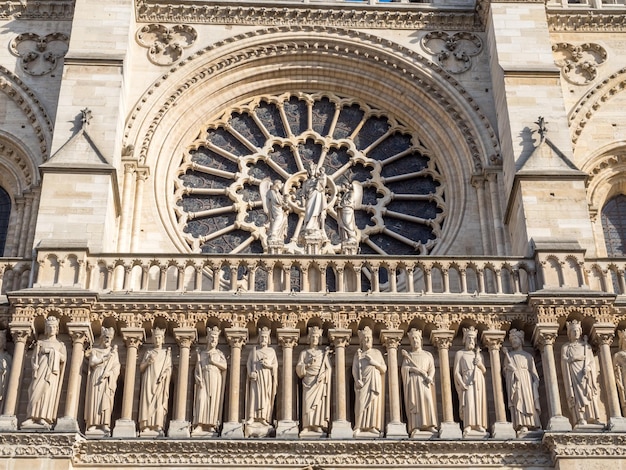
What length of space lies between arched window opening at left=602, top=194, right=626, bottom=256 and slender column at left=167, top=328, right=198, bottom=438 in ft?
21.2

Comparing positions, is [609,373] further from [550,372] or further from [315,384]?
[315,384]

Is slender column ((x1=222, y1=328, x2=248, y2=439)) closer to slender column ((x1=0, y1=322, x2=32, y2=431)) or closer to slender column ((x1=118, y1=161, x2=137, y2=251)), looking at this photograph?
slender column ((x1=0, y1=322, x2=32, y2=431))

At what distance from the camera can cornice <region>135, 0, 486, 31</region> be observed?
19.2 meters

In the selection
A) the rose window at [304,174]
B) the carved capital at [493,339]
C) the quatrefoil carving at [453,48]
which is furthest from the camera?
the quatrefoil carving at [453,48]

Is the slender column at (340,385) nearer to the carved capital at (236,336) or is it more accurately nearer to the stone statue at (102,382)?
the carved capital at (236,336)

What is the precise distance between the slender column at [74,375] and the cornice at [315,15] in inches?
244

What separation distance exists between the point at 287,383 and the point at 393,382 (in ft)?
4.01

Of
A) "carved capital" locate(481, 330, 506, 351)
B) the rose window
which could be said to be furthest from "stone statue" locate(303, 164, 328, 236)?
"carved capital" locate(481, 330, 506, 351)

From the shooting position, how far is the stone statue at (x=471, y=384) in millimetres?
14383

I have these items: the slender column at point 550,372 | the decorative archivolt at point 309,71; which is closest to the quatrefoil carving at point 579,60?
the decorative archivolt at point 309,71

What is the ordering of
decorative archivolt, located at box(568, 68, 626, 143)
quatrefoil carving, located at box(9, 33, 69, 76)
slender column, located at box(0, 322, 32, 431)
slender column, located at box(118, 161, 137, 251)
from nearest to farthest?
slender column, located at box(0, 322, 32, 431), slender column, located at box(118, 161, 137, 251), decorative archivolt, located at box(568, 68, 626, 143), quatrefoil carving, located at box(9, 33, 69, 76)

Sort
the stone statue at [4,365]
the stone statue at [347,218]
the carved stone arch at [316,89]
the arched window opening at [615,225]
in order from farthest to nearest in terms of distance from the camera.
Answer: the carved stone arch at [316,89], the arched window opening at [615,225], the stone statue at [347,218], the stone statue at [4,365]

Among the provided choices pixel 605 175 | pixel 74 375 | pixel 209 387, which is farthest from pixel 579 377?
pixel 74 375

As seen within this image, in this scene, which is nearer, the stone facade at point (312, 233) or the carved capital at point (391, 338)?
the stone facade at point (312, 233)
